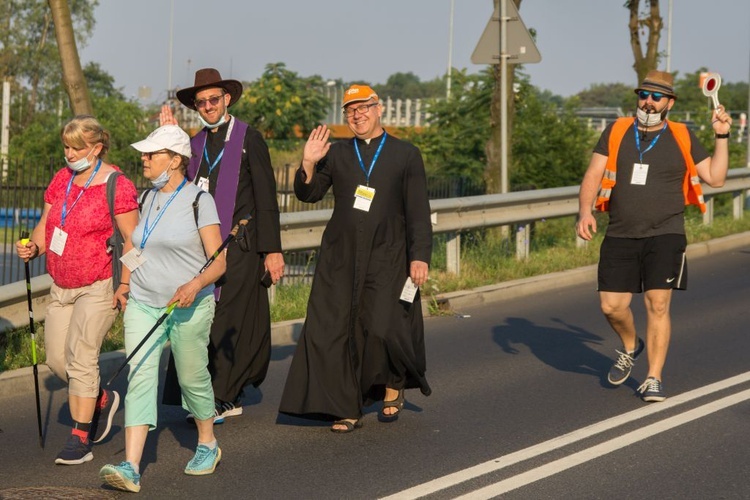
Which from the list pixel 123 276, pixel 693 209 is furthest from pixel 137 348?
pixel 693 209

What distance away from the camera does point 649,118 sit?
337 inches

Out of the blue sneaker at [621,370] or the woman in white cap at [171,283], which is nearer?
the woman in white cap at [171,283]

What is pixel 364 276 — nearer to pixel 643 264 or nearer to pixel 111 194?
pixel 111 194

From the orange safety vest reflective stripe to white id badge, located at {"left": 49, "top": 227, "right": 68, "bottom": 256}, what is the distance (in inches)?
136

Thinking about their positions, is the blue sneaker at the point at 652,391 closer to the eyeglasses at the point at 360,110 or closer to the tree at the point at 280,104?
the eyeglasses at the point at 360,110

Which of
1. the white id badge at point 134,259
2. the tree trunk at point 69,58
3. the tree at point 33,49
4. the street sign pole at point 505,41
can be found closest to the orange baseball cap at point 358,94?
the white id badge at point 134,259

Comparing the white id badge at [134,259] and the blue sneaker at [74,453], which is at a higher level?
the white id badge at [134,259]

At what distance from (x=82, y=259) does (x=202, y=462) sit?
4.23ft

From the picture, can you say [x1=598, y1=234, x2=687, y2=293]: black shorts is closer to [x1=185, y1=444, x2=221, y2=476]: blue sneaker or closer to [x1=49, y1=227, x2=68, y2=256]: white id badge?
[x1=185, y1=444, x2=221, y2=476]: blue sneaker

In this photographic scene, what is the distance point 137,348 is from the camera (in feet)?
21.3

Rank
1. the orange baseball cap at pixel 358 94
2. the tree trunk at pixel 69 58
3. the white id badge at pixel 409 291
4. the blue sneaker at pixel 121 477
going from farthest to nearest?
the tree trunk at pixel 69 58
the white id badge at pixel 409 291
the orange baseball cap at pixel 358 94
the blue sneaker at pixel 121 477

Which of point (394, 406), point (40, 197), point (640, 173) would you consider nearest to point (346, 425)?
point (394, 406)

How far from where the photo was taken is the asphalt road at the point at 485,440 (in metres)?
6.54

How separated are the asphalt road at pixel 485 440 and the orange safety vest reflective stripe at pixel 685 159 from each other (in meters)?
1.26
